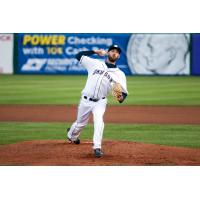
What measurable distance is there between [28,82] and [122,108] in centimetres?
306

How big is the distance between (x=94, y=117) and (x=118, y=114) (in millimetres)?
4985

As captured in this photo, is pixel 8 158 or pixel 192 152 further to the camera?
pixel 192 152

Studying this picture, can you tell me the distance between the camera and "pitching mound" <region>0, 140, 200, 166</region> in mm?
6930

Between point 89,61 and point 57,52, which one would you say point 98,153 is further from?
point 57,52

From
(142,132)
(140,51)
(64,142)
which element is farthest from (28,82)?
(64,142)

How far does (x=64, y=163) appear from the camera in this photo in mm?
6828

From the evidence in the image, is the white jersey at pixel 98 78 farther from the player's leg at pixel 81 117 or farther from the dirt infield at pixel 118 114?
the dirt infield at pixel 118 114

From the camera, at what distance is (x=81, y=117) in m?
7.56

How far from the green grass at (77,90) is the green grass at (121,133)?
9.17 ft

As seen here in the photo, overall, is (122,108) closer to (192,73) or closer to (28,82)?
(192,73)

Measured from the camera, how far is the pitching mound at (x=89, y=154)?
6930mm

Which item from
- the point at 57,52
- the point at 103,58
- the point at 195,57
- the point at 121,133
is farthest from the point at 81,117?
the point at 195,57

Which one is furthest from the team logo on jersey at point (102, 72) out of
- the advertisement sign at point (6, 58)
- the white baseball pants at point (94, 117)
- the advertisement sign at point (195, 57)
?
the advertisement sign at point (6, 58)

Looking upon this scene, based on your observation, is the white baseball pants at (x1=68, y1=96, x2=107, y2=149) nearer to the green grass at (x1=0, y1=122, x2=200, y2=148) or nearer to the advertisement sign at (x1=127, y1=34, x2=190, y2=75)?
the green grass at (x1=0, y1=122, x2=200, y2=148)
